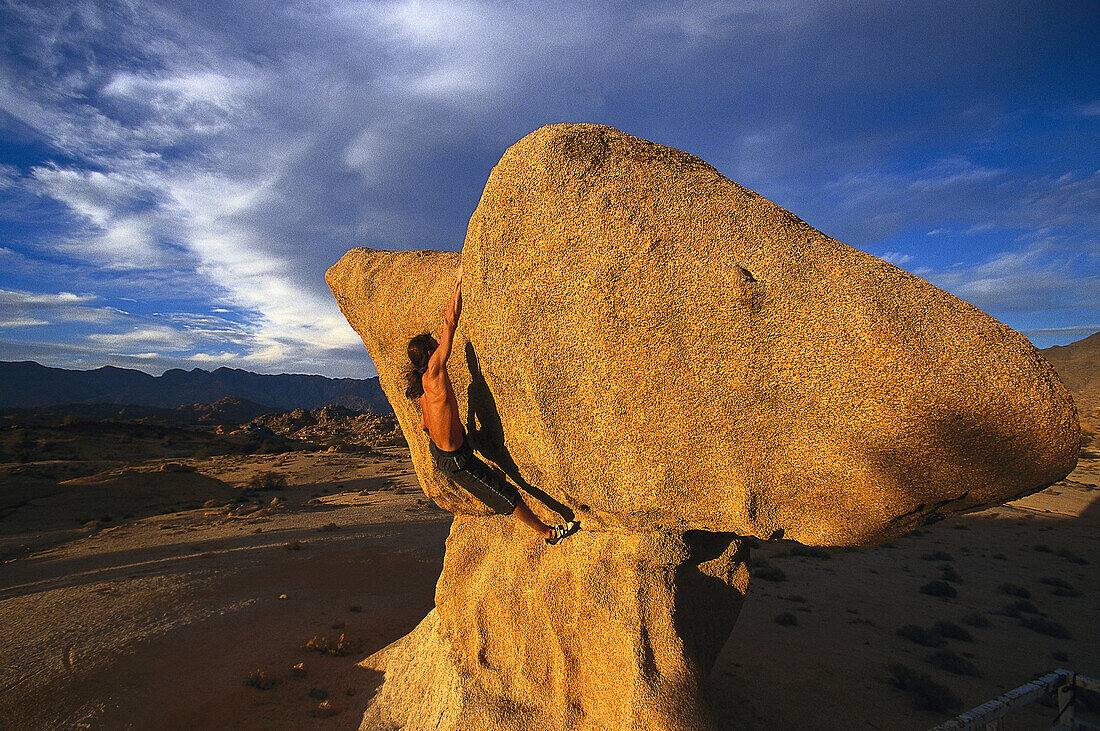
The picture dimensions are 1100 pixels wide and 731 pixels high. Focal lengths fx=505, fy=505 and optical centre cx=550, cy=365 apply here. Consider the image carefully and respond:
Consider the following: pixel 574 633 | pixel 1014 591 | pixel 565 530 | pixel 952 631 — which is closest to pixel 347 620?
pixel 574 633

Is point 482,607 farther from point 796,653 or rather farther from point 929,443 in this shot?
point 796,653

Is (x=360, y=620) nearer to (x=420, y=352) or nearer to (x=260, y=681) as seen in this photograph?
(x=260, y=681)

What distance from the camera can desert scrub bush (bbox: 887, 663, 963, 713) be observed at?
4.88 meters

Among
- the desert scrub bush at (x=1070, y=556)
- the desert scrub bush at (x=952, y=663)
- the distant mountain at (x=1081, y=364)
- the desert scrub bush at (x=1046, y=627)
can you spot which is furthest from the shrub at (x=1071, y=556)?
the distant mountain at (x=1081, y=364)

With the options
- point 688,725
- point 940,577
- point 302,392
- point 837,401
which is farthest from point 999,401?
point 302,392

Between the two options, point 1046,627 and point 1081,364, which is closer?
point 1046,627

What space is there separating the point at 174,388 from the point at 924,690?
6046 inches

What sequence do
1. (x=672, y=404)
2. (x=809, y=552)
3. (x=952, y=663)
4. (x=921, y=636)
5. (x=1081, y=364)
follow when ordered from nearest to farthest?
(x=672, y=404) → (x=952, y=663) → (x=921, y=636) → (x=809, y=552) → (x=1081, y=364)

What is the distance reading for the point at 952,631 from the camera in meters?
6.59

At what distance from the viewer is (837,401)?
2162mm

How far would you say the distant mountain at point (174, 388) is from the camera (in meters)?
103

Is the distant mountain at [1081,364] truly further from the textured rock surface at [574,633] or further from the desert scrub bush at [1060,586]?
the textured rock surface at [574,633]

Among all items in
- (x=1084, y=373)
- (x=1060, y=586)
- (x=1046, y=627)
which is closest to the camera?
(x=1046, y=627)

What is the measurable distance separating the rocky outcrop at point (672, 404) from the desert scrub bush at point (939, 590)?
7.29 metres
